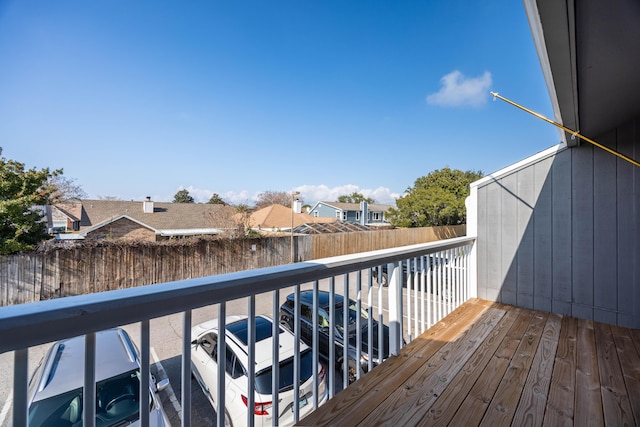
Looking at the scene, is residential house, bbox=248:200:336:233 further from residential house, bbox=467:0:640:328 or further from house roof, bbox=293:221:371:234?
residential house, bbox=467:0:640:328

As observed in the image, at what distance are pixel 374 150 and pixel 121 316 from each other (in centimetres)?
1551

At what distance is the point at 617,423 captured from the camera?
1270mm

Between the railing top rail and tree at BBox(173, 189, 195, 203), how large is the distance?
32.8 meters

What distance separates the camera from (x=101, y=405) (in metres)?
1.77

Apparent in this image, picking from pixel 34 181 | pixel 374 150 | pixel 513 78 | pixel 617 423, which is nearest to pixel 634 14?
pixel 617 423

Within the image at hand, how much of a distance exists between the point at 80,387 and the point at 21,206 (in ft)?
24.1

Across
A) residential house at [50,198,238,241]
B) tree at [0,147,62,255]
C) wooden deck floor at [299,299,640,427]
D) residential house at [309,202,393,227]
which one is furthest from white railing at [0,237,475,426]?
residential house at [309,202,393,227]

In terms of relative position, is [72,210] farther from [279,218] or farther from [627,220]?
[627,220]

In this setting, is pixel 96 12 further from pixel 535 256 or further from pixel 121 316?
pixel 535 256

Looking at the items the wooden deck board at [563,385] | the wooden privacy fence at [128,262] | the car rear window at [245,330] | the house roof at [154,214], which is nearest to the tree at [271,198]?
the house roof at [154,214]

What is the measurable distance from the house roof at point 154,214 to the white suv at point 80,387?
10.8 metres

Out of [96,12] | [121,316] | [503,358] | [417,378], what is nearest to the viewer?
[121,316]

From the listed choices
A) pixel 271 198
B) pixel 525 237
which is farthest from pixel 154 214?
pixel 525 237

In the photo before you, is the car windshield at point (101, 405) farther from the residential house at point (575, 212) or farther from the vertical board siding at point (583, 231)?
the vertical board siding at point (583, 231)
